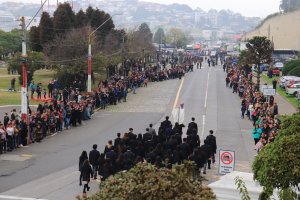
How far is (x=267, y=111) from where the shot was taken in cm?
3177

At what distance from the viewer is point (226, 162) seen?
2088 centimetres

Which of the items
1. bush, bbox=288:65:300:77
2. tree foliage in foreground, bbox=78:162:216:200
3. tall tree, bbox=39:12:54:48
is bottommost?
bush, bbox=288:65:300:77

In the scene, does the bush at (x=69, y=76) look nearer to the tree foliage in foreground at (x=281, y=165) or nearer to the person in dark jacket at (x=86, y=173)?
the person in dark jacket at (x=86, y=173)

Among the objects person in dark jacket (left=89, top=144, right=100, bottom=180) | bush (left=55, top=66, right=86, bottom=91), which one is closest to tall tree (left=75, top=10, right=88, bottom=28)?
bush (left=55, top=66, right=86, bottom=91)

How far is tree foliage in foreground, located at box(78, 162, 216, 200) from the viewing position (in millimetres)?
7648

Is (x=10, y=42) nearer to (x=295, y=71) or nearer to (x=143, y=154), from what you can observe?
(x=295, y=71)

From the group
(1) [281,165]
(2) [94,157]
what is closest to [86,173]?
(2) [94,157]

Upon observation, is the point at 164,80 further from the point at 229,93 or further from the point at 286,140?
the point at 286,140

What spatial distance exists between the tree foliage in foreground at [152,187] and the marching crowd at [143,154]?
377 inches

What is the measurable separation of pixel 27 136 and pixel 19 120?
115cm

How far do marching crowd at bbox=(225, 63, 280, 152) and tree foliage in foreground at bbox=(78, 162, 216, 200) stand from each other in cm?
1186

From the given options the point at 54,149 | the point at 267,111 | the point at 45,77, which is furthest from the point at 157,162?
the point at 45,77

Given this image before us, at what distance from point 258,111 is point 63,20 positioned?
1510 inches

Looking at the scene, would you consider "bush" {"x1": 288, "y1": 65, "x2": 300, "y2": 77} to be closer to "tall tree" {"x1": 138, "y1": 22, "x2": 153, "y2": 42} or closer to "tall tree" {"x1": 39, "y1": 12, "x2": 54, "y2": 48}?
"tall tree" {"x1": 39, "y1": 12, "x2": 54, "y2": 48}
